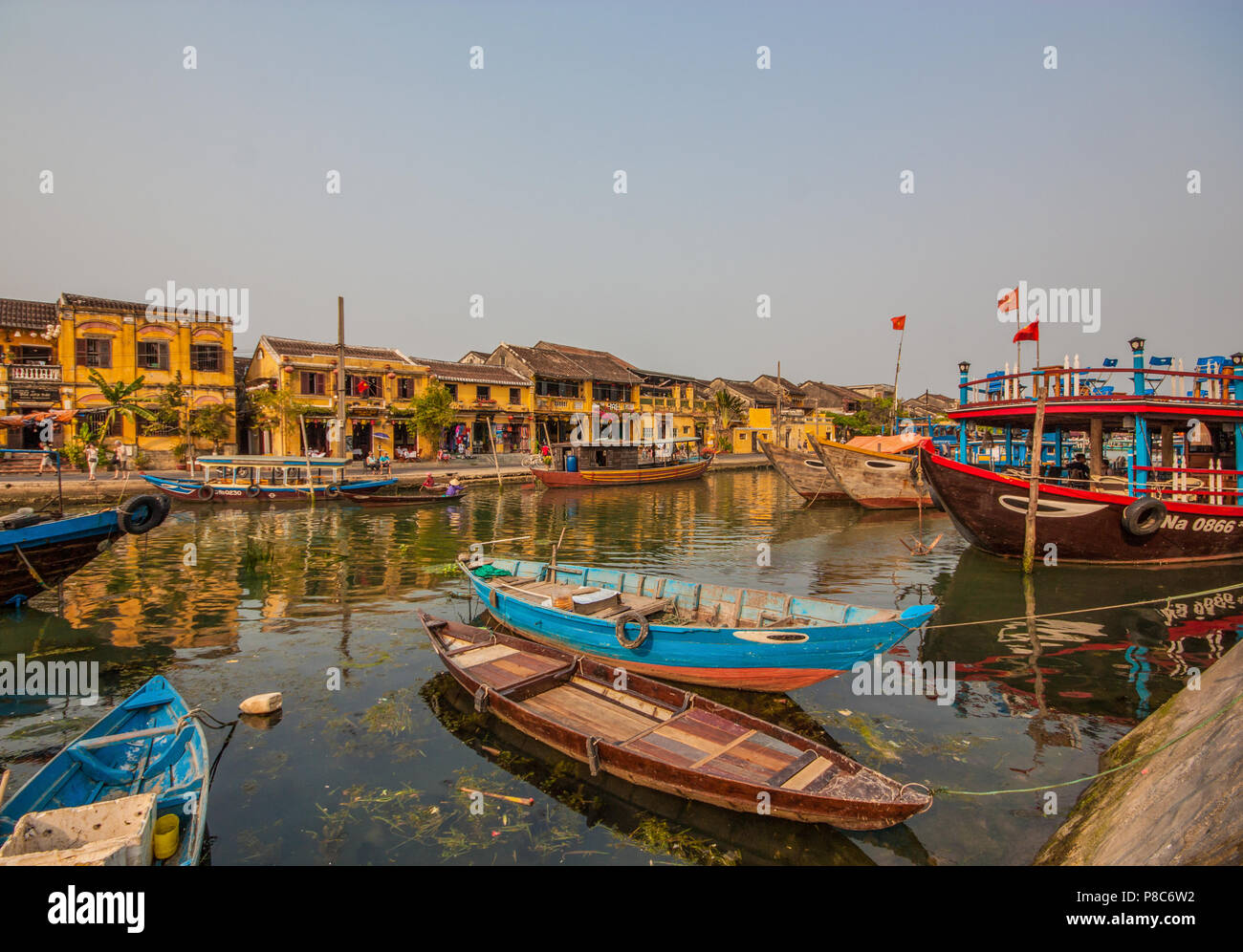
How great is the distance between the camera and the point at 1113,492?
16062mm

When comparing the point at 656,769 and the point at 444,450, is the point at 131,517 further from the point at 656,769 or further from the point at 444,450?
the point at 444,450

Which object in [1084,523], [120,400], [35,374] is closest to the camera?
[1084,523]

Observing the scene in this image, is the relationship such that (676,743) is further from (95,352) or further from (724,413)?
(724,413)

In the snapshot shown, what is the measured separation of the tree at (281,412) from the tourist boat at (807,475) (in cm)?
2533

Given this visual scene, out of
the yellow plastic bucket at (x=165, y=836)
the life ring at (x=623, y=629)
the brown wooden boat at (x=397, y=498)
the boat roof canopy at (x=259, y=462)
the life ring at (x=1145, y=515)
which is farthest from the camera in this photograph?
the brown wooden boat at (x=397, y=498)

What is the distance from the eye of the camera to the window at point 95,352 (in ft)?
101

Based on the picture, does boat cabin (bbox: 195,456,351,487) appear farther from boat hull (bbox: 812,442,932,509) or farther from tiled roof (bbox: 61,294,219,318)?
boat hull (bbox: 812,442,932,509)

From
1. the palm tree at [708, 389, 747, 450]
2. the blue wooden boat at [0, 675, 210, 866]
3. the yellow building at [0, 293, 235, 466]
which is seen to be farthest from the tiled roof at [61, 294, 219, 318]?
the palm tree at [708, 389, 747, 450]

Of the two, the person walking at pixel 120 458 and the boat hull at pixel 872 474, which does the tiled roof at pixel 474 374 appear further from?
the boat hull at pixel 872 474

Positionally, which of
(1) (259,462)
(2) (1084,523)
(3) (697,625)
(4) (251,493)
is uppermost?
(1) (259,462)

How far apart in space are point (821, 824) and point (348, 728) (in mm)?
5667

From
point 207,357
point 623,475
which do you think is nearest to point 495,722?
point 623,475

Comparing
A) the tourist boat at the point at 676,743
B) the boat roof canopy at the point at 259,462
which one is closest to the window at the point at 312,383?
the boat roof canopy at the point at 259,462

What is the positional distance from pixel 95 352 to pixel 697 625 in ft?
119
